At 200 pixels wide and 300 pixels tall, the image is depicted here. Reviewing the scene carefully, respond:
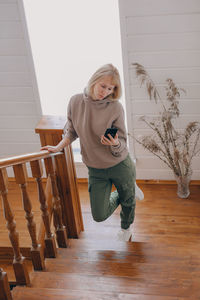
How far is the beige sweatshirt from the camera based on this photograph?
7.16 ft

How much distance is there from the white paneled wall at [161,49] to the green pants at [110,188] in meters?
1.36

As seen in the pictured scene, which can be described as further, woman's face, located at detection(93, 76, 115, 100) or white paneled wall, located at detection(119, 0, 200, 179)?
white paneled wall, located at detection(119, 0, 200, 179)

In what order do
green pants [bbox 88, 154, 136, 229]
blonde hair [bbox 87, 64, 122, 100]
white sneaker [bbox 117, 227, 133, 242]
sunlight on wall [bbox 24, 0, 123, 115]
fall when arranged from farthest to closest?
1. sunlight on wall [bbox 24, 0, 123, 115]
2. white sneaker [bbox 117, 227, 133, 242]
3. green pants [bbox 88, 154, 136, 229]
4. blonde hair [bbox 87, 64, 122, 100]

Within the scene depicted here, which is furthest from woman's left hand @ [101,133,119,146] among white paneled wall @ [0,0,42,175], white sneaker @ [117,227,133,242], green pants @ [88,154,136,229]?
white paneled wall @ [0,0,42,175]

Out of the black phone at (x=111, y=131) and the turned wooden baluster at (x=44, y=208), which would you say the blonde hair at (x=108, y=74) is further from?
the turned wooden baluster at (x=44, y=208)

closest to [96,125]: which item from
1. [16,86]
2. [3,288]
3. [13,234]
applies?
[13,234]

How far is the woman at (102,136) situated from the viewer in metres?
2.10

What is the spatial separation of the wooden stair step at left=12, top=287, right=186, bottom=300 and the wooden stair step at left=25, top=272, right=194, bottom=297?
0.03 meters

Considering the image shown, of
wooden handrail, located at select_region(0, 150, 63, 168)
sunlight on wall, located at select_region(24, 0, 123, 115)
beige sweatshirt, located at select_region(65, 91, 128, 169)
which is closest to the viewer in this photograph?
wooden handrail, located at select_region(0, 150, 63, 168)

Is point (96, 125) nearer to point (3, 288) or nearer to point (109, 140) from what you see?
point (109, 140)

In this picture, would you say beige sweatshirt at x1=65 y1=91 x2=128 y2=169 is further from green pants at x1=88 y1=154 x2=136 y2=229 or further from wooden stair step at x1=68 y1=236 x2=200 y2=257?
wooden stair step at x1=68 y1=236 x2=200 y2=257

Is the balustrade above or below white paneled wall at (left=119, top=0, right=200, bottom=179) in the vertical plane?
below

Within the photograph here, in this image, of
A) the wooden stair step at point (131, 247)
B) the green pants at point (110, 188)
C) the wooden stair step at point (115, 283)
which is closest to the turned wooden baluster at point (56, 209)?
the wooden stair step at point (131, 247)

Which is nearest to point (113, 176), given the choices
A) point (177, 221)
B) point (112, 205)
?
point (112, 205)
